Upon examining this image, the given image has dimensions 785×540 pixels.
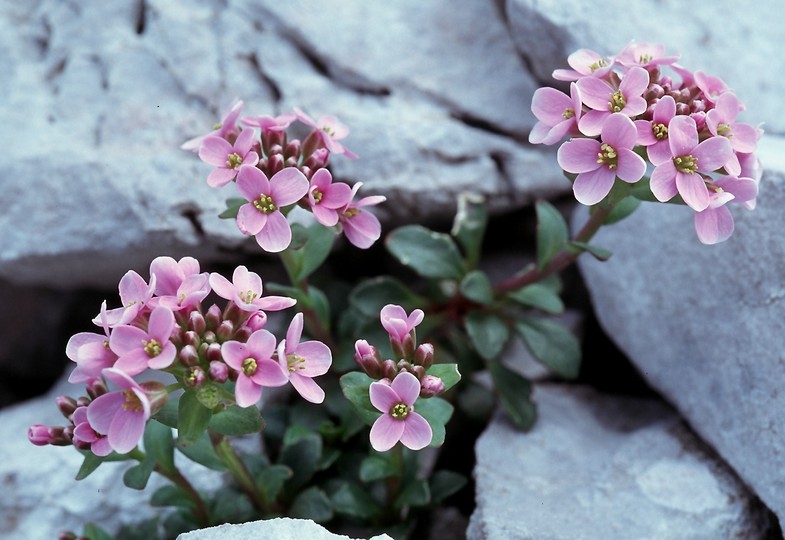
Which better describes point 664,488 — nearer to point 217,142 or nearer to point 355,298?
point 355,298

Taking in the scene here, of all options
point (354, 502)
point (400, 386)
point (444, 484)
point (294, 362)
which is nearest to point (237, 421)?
point (294, 362)

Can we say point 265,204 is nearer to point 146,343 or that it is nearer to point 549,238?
point 146,343

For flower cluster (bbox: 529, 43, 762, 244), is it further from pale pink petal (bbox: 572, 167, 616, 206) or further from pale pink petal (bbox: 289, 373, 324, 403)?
pale pink petal (bbox: 289, 373, 324, 403)

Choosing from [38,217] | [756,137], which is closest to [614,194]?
[756,137]

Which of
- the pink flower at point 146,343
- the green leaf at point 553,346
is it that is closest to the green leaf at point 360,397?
the pink flower at point 146,343

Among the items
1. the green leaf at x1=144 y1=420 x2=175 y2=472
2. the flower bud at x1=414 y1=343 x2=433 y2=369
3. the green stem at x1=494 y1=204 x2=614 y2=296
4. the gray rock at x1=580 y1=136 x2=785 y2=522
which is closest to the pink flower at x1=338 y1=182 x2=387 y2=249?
the flower bud at x1=414 y1=343 x2=433 y2=369
